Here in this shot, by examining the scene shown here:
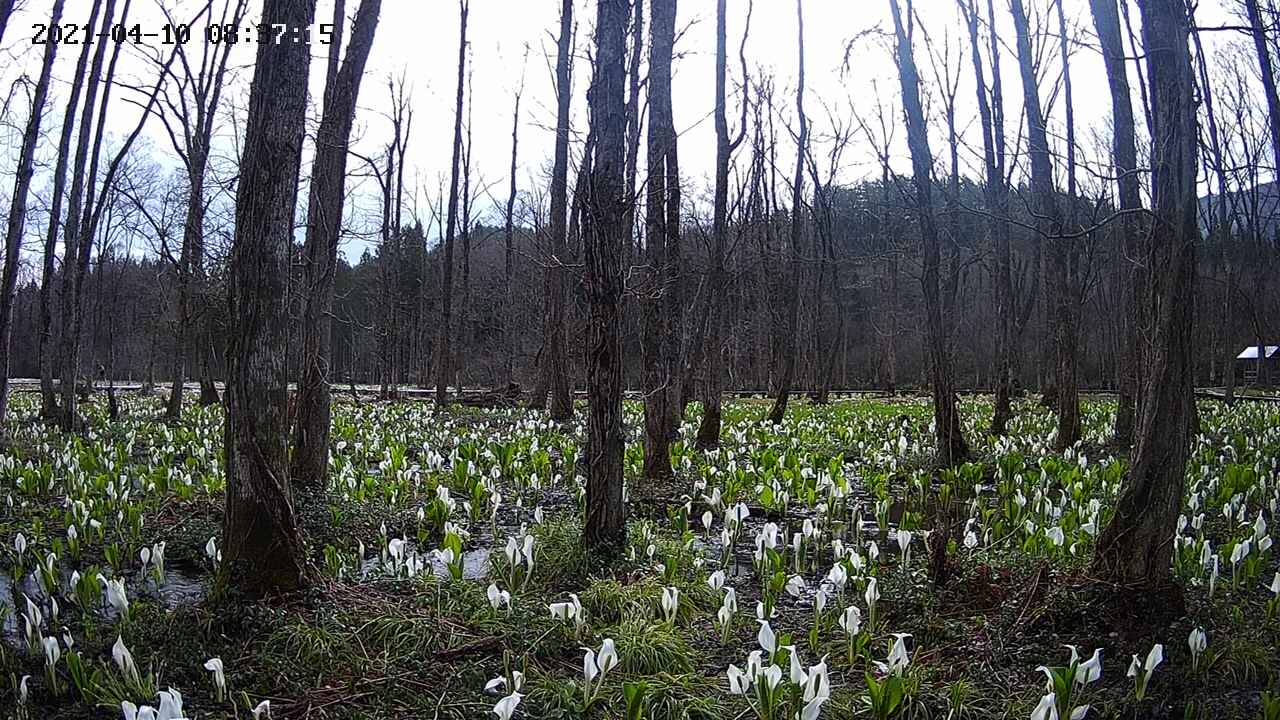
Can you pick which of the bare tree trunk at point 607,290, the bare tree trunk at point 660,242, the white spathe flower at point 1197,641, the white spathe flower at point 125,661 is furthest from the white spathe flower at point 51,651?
the bare tree trunk at point 660,242

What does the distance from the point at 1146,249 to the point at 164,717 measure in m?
4.88

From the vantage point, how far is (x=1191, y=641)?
363 centimetres

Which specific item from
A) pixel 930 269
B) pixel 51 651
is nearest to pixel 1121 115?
pixel 930 269

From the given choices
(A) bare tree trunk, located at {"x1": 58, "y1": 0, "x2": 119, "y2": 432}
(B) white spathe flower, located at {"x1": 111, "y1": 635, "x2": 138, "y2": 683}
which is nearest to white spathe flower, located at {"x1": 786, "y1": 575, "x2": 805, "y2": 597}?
(B) white spathe flower, located at {"x1": 111, "y1": 635, "x2": 138, "y2": 683}

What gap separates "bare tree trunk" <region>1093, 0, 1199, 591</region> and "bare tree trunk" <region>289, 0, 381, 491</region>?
6.41 m

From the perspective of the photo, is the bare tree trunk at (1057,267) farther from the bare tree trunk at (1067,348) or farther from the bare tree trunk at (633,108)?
the bare tree trunk at (633,108)

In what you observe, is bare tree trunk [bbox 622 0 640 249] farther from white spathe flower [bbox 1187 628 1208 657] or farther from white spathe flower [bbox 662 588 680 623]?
white spathe flower [bbox 1187 628 1208 657]

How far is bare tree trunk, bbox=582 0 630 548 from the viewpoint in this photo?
5.42 m

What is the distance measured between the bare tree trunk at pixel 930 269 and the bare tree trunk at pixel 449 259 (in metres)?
11.3

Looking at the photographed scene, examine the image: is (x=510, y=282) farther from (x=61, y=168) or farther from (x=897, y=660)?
(x=897, y=660)

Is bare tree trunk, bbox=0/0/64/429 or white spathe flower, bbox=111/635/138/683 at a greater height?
bare tree trunk, bbox=0/0/64/429

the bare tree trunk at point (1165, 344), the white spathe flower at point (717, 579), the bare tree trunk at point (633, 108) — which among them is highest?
the bare tree trunk at point (633, 108)

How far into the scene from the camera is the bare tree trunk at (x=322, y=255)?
7801 millimetres

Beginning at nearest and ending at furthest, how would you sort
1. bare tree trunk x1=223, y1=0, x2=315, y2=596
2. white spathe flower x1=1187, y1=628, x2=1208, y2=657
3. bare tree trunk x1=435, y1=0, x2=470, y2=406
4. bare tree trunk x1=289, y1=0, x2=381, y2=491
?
white spathe flower x1=1187, y1=628, x2=1208, y2=657 → bare tree trunk x1=223, y1=0, x2=315, y2=596 → bare tree trunk x1=289, y1=0, x2=381, y2=491 → bare tree trunk x1=435, y1=0, x2=470, y2=406
